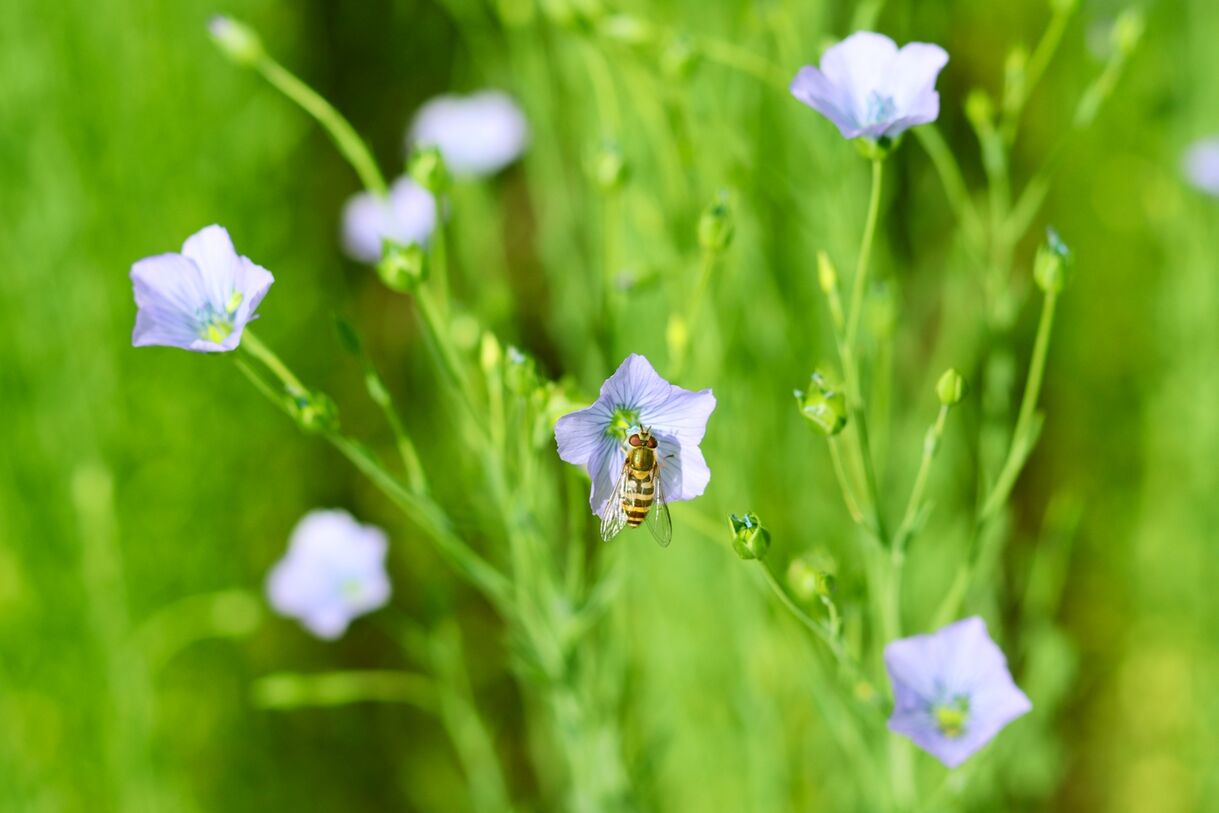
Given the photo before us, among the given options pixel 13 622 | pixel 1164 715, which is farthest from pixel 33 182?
pixel 1164 715

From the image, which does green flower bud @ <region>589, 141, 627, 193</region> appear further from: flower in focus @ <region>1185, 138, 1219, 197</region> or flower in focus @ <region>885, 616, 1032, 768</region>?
flower in focus @ <region>1185, 138, 1219, 197</region>

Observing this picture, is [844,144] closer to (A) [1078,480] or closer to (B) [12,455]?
(A) [1078,480]

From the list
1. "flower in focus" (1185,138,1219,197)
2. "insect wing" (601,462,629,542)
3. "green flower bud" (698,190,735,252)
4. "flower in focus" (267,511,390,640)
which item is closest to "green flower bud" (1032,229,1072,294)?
→ "green flower bud" (698,190,735,252)

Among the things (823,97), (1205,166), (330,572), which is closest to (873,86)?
(823,97)

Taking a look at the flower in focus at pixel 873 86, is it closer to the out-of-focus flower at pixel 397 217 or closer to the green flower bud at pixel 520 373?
the green flower bud at pixel 520 373

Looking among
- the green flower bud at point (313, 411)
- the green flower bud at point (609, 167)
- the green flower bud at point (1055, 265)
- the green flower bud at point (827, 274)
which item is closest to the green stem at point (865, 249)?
the green flower bud at point (827, 274)

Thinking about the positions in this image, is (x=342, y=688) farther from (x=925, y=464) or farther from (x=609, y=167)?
(x=925, y=464)
